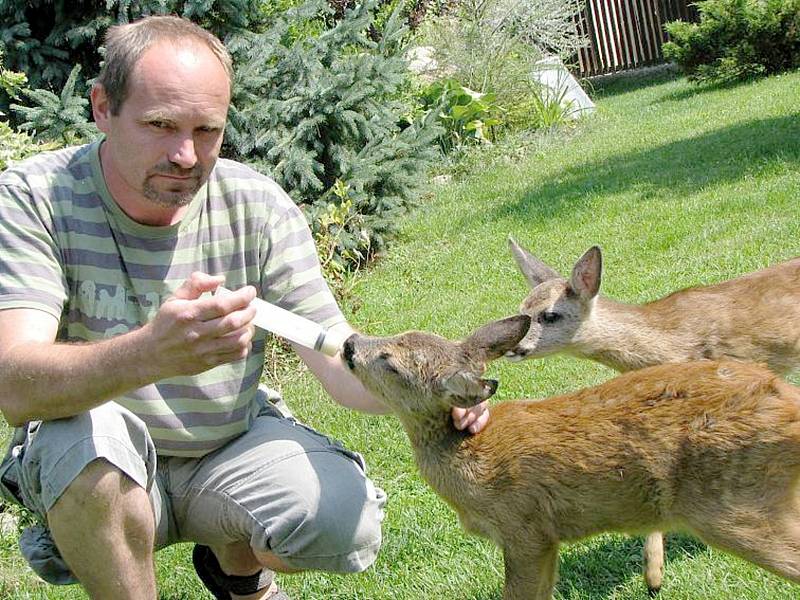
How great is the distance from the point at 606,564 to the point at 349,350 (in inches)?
58.3

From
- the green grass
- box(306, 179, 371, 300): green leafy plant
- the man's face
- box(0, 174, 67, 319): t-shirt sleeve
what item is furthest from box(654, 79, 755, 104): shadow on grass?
box(0, 174, 67, 319): t-shirt sleeve

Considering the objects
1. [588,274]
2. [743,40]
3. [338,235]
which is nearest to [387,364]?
[588,274]

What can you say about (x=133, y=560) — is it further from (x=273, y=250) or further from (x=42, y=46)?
(x=42, y=46)

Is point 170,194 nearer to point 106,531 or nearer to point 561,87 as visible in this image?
point 106,531

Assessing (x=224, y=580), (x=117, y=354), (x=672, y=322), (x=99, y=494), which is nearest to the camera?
(x=117, y=354)

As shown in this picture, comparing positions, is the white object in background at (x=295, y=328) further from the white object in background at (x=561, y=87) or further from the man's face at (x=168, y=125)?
the white object in background at (x=561, y=87)

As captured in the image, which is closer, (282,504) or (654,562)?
(282,504)

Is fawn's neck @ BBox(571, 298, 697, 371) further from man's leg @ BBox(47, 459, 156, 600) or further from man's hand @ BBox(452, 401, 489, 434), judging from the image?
man's leg @ BBox(47, 459, 156, 600)

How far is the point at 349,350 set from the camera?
398cm

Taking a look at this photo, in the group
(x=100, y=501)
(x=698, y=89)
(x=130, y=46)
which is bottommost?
(x=698, y=89)

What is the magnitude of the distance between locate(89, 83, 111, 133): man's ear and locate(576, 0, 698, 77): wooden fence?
18.4 m

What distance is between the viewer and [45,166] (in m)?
3.76

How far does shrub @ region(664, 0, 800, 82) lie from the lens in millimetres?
15391

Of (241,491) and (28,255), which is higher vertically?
(28,255)
